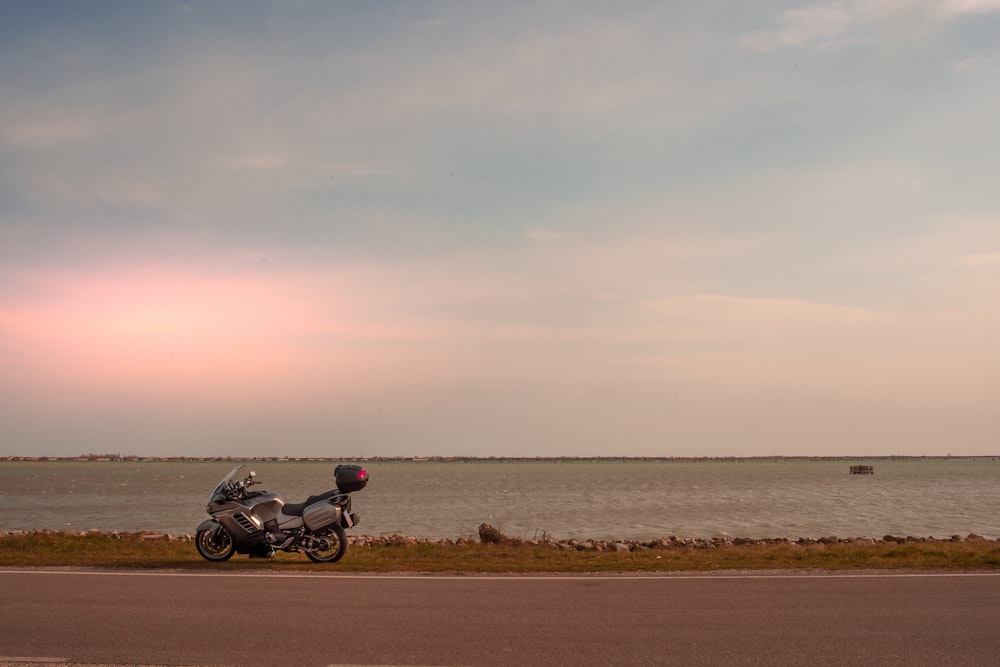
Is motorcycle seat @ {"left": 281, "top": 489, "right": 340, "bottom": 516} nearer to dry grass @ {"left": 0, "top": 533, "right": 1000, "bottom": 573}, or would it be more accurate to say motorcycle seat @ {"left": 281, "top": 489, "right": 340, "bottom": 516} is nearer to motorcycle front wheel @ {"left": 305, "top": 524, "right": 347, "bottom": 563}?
motorcycle front wheel @ {"left": 305, "top": 524, "right": 347, "bottom": 563}

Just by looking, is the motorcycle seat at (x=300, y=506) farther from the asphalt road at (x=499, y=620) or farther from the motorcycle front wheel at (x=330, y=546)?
the asphalt road at (x=499, y=620)

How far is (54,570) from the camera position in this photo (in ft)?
48.0

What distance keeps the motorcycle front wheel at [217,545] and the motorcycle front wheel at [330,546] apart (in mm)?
1615

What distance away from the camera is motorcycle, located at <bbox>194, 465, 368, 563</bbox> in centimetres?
1619

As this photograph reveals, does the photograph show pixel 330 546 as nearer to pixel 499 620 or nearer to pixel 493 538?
pixel 499 620

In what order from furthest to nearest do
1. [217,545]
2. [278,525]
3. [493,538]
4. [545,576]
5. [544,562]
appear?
1. [493,538]
2. [544,562]
3. [217,545]
4. [278,525]
5. [545,576]

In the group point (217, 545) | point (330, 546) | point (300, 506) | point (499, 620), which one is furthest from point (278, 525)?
point (499, 620)

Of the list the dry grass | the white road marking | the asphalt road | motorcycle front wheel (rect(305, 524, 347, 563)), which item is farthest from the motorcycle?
the asphalt road

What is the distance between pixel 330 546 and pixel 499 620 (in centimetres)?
703

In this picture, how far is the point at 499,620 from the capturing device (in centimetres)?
1020

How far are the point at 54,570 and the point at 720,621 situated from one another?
1154 centimetres

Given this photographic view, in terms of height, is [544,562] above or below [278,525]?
below

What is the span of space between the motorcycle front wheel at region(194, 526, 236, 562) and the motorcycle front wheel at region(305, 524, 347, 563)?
161 cm

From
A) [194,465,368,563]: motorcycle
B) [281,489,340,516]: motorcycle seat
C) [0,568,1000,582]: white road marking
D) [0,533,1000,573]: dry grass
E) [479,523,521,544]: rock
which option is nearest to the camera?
[0,568,1000,582]: white road marking
